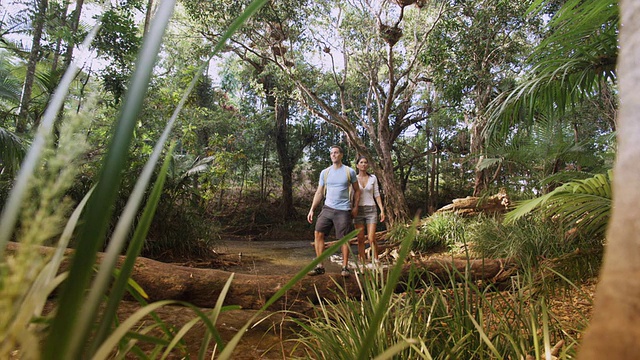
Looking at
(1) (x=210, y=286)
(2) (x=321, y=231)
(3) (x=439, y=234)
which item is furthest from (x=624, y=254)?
(3) (x=439, y=234)

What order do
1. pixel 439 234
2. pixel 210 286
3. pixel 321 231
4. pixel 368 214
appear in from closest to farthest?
pixel 210 286, pixel 321 231, pixel 368 214, pixel 439 234

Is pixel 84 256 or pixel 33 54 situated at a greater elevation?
pixel 33 54

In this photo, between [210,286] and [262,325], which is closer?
[262,325]

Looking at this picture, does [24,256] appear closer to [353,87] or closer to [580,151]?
[580,151]

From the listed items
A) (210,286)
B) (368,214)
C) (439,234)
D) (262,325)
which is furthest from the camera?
(439,234)

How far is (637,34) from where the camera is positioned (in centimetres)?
24

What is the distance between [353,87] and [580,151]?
9887 millimetres

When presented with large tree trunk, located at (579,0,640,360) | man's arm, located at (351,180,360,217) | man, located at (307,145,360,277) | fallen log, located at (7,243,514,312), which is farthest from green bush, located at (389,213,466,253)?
large tree trunk, located at (579,0,640,360)

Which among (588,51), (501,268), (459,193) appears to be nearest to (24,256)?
(588,51)

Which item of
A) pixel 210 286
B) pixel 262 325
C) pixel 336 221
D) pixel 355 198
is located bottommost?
pixel 262 325

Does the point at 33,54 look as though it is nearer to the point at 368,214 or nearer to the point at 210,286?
the point at 210,286

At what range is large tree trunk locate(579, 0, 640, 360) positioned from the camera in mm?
184

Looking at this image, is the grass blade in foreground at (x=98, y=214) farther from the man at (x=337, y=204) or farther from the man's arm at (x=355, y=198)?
the man's arm at (x=355, y=198)

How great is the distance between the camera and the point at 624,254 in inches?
7.8
